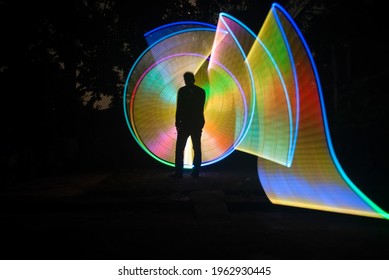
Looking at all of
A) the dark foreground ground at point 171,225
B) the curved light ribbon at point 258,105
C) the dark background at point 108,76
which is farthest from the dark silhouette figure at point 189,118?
the dark background at point 108,76

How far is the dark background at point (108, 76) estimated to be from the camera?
22.8 feet

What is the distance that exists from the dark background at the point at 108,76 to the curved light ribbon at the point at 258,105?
115cm

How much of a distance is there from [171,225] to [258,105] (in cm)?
448

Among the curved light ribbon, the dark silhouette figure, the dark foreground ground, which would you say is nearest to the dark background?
the curved light ribbon

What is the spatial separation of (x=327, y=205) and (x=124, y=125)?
26.3 ft

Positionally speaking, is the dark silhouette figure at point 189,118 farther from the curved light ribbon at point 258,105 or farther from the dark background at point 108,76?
the dark background at point 108,76

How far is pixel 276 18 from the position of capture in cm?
518

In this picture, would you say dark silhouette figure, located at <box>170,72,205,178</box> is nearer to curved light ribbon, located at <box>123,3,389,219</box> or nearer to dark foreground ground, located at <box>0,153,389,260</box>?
curved light ribbon, located at <box>123,3,389,219</box>

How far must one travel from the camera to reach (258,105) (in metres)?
8.35

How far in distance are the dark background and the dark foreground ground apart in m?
1.51

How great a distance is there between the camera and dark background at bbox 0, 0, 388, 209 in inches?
274

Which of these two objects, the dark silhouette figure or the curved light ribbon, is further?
the dark silhouette figure

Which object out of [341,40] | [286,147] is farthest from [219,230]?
[341,40]

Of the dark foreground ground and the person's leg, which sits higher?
the person's leg
